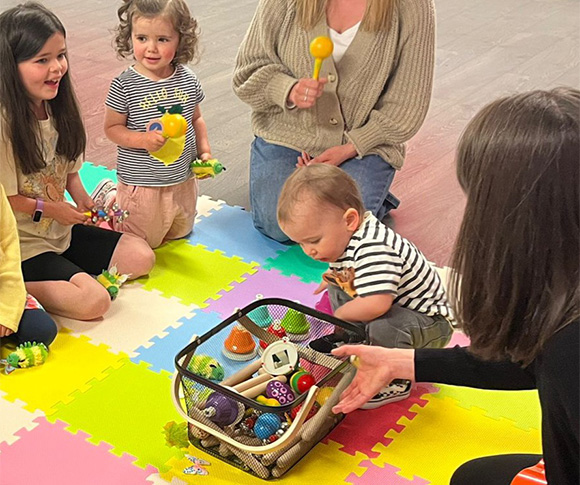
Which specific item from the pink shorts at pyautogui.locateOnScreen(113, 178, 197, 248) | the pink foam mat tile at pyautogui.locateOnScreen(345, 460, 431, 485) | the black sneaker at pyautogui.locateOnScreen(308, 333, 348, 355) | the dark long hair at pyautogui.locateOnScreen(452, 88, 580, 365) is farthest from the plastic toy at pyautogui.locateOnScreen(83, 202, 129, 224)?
the dark long hair at pyautogui.locateOnScreen(452, 88, 580, 365)

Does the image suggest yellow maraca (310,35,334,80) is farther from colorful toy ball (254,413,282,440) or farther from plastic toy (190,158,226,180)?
colorful toy ball (254,413,282,440)

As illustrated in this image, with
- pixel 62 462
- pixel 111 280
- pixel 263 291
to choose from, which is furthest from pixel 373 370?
pixel 111 280

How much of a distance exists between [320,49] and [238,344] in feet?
2.52

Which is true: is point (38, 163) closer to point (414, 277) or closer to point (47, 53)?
point (47, 53)

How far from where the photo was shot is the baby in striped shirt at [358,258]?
1.53 metres

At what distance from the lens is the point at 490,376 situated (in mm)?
1222

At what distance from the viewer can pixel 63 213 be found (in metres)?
1.81

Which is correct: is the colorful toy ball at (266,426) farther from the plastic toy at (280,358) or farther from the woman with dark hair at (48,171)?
the woman with dark hair at (48,171)

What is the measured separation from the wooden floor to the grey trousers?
1.54ft

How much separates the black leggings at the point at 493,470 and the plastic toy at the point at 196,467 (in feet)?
1.34

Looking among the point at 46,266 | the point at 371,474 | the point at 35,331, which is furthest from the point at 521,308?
the point at 46,266

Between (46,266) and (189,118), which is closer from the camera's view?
(46,266)

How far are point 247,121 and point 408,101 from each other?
2.93 ft

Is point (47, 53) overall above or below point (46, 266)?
above
